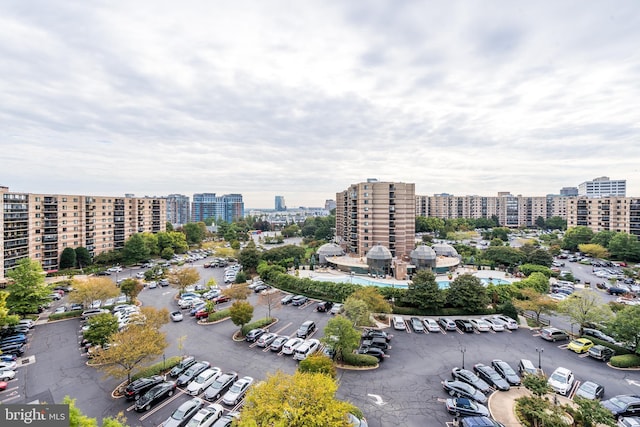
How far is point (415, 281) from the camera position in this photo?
1490 inches

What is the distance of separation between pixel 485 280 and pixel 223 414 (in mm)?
46801

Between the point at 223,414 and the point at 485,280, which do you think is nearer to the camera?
the point at 223,414

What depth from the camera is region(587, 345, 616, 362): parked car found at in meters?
26.5

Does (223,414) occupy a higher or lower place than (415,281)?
lower

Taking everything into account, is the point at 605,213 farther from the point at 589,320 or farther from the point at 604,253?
the point at 589,320

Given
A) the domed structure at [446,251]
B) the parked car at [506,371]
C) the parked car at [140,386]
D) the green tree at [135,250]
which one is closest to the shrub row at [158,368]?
the parked car at [140,386]

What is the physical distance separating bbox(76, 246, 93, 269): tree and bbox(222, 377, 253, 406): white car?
5680 centimetres

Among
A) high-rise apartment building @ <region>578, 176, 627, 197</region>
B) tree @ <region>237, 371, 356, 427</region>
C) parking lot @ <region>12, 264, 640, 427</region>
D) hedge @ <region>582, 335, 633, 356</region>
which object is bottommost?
parking lot @ <region>12, 264, 640, 427</region>

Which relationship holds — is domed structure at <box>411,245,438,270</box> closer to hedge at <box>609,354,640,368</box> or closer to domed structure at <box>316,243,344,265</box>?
domed structure at <box>316,243,344,265</box>

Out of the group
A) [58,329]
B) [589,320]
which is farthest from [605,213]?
[58,329]

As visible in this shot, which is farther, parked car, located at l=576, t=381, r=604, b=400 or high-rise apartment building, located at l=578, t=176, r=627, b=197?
high-rise apartment building, located at l=578, t=176, r=627, b=197

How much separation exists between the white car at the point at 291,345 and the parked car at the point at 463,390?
42.5 ft

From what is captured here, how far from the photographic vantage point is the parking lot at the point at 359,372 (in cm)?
2028

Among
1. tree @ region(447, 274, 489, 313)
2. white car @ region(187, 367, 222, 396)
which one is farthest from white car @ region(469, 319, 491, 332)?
white car @ region(187, 367, 222, 396)
